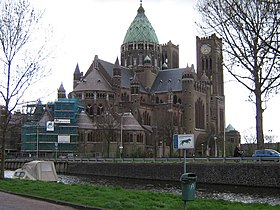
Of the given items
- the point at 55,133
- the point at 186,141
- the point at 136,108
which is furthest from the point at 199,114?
the point at 186,141

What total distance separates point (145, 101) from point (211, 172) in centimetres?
7747

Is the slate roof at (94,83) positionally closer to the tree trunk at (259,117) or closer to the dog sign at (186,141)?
the tree trunk at (259,117)

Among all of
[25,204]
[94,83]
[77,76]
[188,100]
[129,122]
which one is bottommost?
[25,204]

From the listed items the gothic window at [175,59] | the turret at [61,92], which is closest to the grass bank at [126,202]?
the turret at [61,92]

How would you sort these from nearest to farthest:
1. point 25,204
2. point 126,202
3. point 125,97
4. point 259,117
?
point 126,202, point 25,204, point 259,117, point 125,97

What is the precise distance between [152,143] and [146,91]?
20.1 meters

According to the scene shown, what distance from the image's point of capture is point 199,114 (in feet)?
405

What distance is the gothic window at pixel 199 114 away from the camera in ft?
400

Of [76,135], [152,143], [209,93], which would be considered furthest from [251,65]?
[209,93]

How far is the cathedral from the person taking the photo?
3944 inches

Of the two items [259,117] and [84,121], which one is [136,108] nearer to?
[84,121]

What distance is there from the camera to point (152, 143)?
4316 inches

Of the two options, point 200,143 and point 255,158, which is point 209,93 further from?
point 255,158

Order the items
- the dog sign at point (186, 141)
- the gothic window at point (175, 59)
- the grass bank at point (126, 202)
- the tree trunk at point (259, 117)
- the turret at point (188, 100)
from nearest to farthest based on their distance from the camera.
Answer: the grass bank at point (126, 202) < the dog sign at point (186, 141) < the tree trunk at point (259, 117) < the turret at point (188, 100) < the gothic window at point (175, 59)
